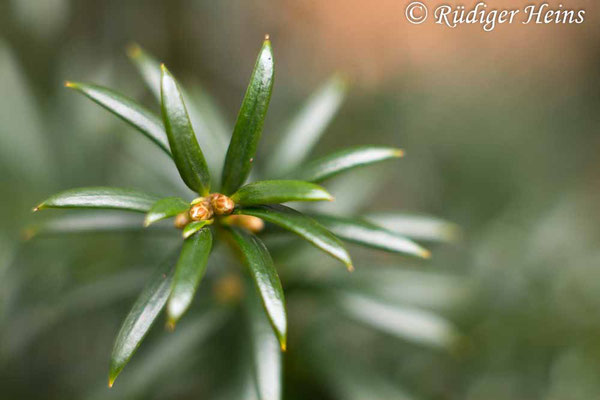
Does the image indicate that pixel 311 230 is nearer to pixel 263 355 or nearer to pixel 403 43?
pixel 263 355

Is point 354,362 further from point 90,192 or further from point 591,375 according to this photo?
point 90,192

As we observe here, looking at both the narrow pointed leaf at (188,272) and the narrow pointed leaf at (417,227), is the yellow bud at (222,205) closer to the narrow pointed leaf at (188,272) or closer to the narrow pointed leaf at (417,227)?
the narrow pointed leaf at (188,272)

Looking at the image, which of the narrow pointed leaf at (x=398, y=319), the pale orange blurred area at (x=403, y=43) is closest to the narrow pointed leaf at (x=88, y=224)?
the narrow pointed leaf at (x=398, y=319)

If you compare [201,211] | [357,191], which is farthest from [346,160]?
[357,191]

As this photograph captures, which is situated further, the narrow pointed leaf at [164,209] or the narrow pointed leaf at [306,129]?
the narrow pointed leaf at [306,129]

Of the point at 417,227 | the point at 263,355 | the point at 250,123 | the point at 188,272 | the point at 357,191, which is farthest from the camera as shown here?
the point at 357,191
